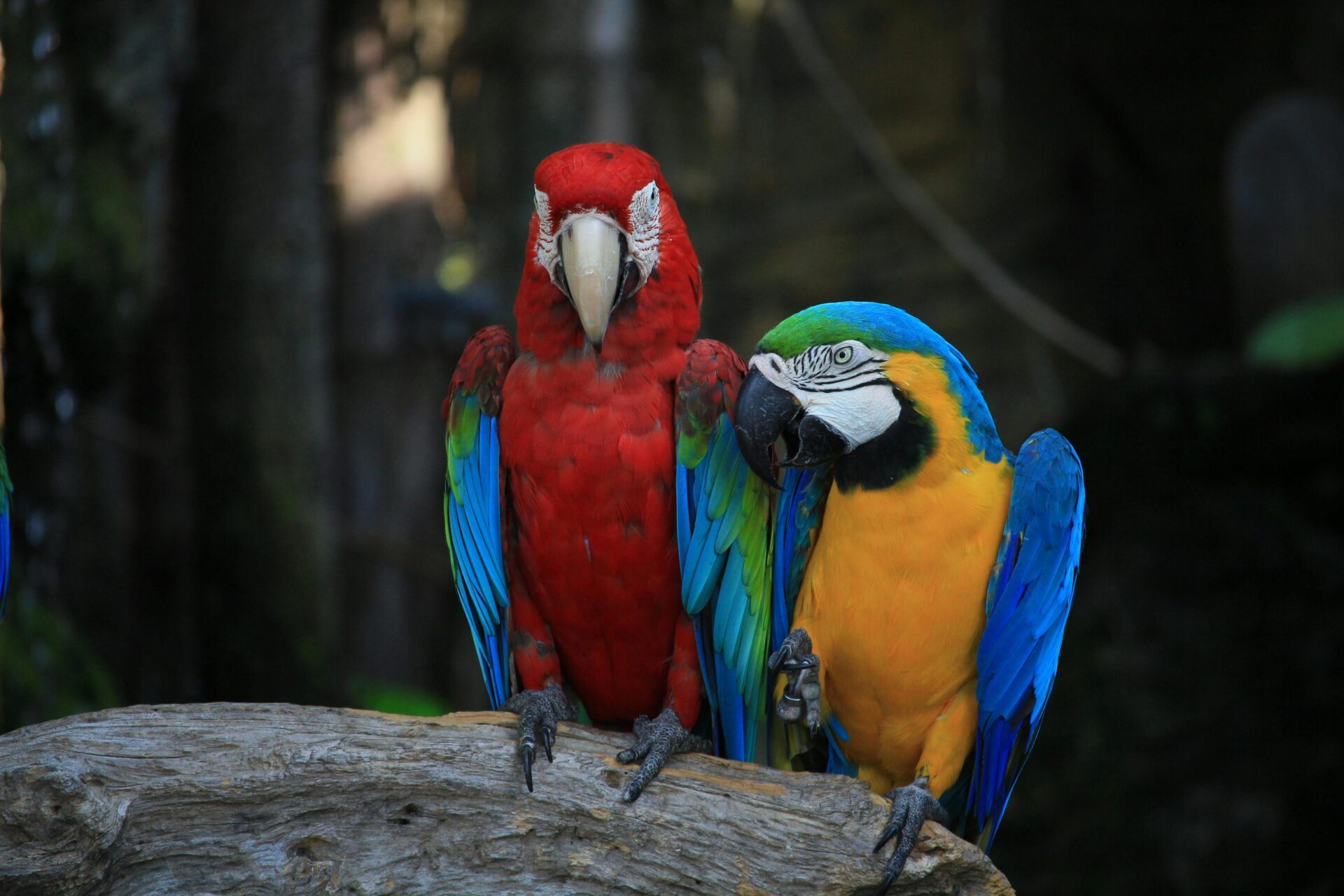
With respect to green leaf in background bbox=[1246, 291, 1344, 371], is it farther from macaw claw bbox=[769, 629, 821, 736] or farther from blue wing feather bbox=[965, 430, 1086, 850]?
macaw claw bbox=[769, 629, 821, 736]

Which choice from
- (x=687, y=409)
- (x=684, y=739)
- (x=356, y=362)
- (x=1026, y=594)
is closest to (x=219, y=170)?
(x=356, y=362)

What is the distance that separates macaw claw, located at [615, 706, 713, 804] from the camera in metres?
2.18

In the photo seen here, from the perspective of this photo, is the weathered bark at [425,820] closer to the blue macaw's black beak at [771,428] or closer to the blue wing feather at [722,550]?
the blue wing feather at [722,550]

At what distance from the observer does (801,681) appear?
2271 millimetres

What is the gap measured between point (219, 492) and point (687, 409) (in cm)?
306

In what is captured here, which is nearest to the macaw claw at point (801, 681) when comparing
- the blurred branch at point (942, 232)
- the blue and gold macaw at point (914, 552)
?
the blue and gold macaw at point (914, 552)

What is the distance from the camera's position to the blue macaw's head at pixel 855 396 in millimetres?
2137

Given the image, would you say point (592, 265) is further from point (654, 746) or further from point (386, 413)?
point (386, 413)

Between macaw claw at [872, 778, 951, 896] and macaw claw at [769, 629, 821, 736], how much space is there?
0.23 meters

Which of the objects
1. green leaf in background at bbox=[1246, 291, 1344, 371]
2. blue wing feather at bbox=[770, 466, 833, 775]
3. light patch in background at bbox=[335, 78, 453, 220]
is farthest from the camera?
light patch in background at bbox=[335, 78, 453, 220]

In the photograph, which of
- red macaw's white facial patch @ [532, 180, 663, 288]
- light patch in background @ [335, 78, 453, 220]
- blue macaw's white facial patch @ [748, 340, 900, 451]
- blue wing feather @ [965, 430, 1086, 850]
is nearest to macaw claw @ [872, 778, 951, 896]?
blue wing feather @ [965, 430, 1086, 850]

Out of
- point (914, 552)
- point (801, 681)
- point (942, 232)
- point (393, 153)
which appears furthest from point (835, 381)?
point (393, 153)

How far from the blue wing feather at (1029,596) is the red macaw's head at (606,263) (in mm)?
792

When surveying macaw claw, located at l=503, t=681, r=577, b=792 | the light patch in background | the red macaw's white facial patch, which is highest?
the light patch in background
